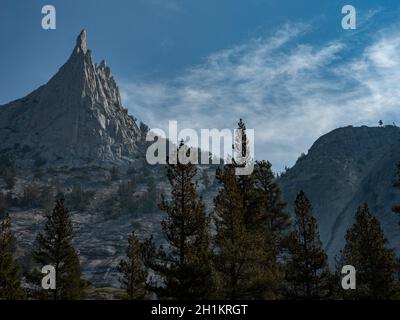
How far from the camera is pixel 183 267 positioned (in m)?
27.6

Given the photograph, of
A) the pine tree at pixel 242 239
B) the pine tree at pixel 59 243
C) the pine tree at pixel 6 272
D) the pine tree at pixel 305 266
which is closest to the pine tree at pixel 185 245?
the pine tree at pixel 242 239

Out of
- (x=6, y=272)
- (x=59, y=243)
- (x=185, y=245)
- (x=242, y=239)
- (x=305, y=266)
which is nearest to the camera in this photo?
(x=242, y=239)

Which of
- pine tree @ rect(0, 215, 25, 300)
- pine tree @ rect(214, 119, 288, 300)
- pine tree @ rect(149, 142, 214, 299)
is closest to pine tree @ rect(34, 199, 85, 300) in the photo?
pine tree @ rect(0, 215, 25, 300)

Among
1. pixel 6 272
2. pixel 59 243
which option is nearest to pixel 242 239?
pixel 59 243

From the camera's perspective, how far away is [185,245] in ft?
93.7

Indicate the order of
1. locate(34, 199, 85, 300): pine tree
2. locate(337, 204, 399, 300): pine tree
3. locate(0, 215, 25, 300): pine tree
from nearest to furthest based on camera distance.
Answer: locate(337, 204, 399, 300): pine tree, locate(0, 215, 25, 300): pine tree, locate(34, 199, 85, 300): pine tree

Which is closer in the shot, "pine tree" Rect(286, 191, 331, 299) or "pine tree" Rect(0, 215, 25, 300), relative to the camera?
"pine tree" Rect(286, 191, 331, 299)

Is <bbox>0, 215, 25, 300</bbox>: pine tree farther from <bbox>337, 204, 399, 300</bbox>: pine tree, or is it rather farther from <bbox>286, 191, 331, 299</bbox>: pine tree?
<bbox>337, 204, 399, 300</bbox>: pine tree

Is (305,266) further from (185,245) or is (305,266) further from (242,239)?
(185,245)

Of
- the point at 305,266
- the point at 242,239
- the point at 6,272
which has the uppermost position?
the point at 242,239

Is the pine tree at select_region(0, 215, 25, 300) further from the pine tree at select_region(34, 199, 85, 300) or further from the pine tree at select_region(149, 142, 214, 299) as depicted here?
the pine tree at select_region(149, 142, 214, 299)

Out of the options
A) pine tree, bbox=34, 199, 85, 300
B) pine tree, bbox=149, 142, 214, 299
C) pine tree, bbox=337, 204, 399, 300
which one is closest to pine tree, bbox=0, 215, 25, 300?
pine tree, bbox=34, 199, 85, 300

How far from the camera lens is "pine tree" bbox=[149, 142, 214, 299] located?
2727cm

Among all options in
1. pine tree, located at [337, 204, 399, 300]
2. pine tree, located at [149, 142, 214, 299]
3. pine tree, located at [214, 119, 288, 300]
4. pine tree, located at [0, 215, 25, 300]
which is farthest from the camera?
pine tree, located at [0, 215, 25, 300]
